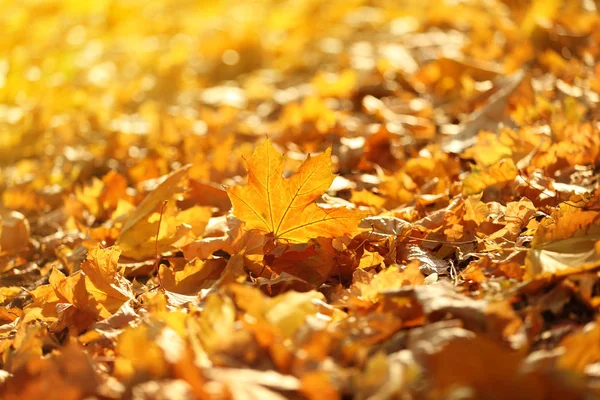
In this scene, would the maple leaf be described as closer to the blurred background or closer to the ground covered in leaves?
the ground covered in leaves

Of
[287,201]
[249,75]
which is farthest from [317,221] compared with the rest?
[249,75]

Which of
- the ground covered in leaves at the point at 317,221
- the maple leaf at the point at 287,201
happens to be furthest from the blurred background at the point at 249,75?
the maple leaf at the point at 287,201

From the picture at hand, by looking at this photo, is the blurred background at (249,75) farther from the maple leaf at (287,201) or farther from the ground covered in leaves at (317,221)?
the maple leaf at (287,201)

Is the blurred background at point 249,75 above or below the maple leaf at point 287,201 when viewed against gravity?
below

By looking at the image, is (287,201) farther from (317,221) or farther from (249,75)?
(249,75)

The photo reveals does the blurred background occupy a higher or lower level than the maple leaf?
lower

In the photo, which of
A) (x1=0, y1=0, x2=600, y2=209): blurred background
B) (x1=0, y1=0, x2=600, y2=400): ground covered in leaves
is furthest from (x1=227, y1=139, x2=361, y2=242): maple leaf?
(x1=0, y1=0, x2=600, y2=209): blurred background

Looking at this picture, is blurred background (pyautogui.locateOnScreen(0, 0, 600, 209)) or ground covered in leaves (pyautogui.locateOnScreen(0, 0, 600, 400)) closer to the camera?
ground covered in leaves (pyautogui.locateOnScreen(0, 0, 600, 400))

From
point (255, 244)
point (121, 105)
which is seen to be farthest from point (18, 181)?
point (255, 244)
